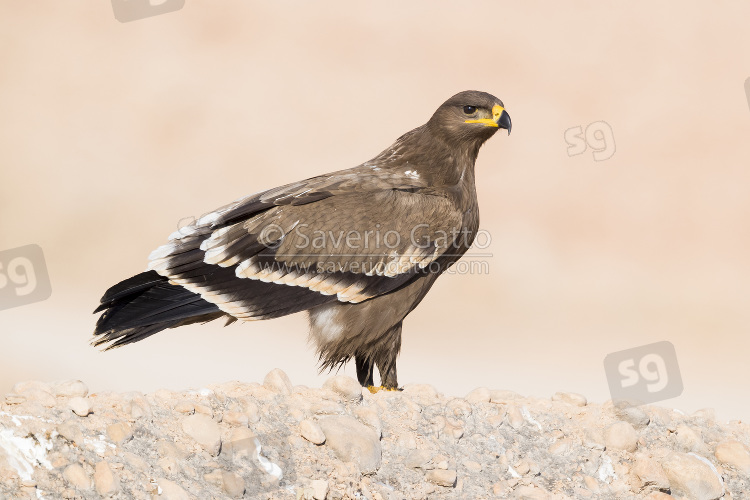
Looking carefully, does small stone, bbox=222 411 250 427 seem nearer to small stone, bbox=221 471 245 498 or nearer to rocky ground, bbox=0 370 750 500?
rocky ground, bbox=0 370 750 500

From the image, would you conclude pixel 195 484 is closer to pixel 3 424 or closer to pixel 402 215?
pixel 3 424

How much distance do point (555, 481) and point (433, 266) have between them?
72.3 inches

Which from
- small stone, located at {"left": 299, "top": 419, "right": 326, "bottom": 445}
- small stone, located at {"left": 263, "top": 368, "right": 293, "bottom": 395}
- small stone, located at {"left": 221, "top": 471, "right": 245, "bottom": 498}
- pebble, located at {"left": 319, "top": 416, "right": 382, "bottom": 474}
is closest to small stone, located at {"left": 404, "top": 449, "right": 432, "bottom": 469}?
pebble, located at {"left": 319, "top": 416, "right": 382, "bottom": 474}

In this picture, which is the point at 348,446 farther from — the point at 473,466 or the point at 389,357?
the point at 389,357

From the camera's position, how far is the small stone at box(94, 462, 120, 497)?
174 inches

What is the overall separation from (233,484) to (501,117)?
3547 millimetres

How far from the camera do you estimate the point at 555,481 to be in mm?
5594

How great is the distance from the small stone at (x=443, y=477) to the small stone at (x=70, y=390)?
1906mm

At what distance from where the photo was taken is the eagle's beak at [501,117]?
280 inches

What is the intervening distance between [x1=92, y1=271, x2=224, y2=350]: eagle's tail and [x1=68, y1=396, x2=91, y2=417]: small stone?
1.19 m

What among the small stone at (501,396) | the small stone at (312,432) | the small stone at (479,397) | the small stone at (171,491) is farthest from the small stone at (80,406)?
the small stone at (501,396)

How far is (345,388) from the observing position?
5.75 metres

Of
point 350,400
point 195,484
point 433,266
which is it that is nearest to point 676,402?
point 433,266

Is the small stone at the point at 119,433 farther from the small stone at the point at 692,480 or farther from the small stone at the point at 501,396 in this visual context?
the small stone at the point at 692,480
